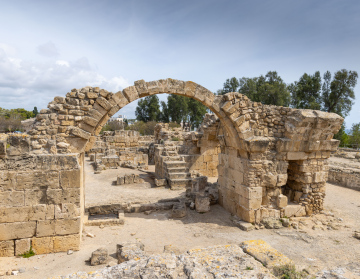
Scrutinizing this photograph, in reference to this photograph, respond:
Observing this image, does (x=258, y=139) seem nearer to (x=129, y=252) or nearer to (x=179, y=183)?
(x=129, y=252)

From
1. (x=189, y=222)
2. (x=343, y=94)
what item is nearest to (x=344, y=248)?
(x=189, y=222)

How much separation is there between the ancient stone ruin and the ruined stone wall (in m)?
0.02

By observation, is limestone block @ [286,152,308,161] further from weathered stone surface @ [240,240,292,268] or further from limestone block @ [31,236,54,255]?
limestone block @ [31,236,54,255]

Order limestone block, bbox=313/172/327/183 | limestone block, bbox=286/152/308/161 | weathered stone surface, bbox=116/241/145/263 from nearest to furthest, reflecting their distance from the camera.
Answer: weathered stone surface, bbox=116/241/145/263, limestone block, bbox=286/152/308/161, limestone block, bbox=313/172/327/183

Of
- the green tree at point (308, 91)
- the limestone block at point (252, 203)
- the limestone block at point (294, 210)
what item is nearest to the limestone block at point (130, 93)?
the limestone block at point (252, 203)

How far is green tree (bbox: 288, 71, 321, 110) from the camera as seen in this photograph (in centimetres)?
2927

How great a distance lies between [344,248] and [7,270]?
278 inches

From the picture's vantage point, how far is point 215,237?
622 cm

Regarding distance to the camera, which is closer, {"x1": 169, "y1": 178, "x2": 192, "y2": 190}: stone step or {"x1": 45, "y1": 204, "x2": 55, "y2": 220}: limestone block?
{"x1": 45, "y1": 204, "x2": 55, "y2": 220}: limestone block

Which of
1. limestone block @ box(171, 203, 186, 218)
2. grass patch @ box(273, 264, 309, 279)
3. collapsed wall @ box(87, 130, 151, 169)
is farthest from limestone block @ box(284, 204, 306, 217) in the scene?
collapsed wall @ box(87, 130, 151, 169)

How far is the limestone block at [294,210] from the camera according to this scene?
7.17 m

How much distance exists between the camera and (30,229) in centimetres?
458

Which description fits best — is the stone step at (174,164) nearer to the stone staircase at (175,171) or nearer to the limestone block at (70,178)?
the stone staircase at (175,171)

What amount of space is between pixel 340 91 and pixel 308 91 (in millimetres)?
3445
